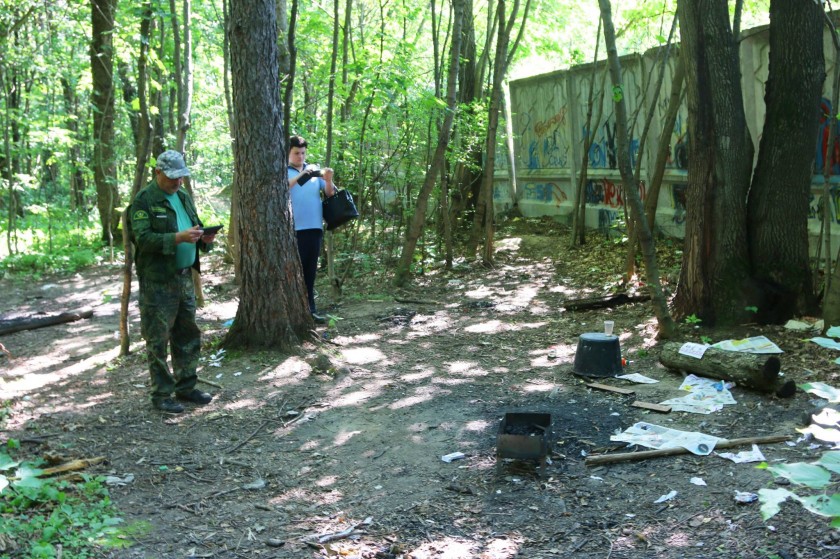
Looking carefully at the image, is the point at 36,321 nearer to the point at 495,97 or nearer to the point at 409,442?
the point at 409,442

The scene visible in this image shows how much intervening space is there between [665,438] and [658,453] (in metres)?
0.28

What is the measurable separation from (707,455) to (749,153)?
3.87m

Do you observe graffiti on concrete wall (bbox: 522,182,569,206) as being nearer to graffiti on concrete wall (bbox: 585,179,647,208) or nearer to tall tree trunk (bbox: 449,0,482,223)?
graffiti on concrete wall (bbox: 585,179,647,208)

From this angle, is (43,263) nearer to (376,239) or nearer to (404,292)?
(376,239)

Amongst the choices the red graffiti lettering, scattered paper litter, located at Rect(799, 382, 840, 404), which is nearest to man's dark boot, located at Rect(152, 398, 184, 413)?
scattered paper litter, located at Rect(799, 382, 840, 404)

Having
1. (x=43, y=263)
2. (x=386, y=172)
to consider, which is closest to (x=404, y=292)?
(x=386, y=172)

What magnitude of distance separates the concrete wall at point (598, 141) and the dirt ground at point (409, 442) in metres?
3.60

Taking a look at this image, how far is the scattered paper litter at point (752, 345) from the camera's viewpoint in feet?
21.1

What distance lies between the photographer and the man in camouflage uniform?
571cm

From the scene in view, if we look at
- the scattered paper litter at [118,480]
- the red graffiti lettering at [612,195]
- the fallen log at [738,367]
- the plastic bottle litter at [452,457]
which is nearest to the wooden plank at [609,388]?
the fallen log at [738,367]

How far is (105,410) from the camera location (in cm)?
617

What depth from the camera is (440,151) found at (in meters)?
10.3

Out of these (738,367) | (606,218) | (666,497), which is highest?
(606,218)

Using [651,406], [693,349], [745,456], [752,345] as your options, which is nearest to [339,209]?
[693,349]
